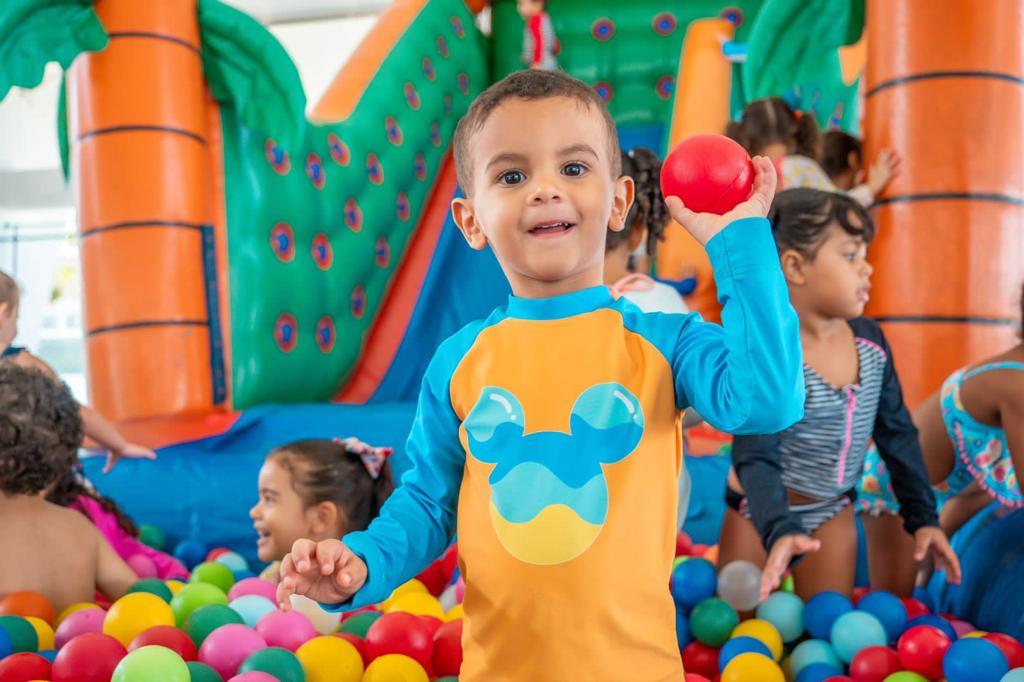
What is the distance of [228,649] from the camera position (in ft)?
4.50

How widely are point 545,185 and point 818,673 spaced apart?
0.90 metres

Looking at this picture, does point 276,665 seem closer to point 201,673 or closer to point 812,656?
point 201,673

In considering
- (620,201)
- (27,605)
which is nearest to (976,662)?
(620,201)

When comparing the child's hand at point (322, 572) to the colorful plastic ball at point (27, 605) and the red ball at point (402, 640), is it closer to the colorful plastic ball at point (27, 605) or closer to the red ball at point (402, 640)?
the red ball at point (402, 640)

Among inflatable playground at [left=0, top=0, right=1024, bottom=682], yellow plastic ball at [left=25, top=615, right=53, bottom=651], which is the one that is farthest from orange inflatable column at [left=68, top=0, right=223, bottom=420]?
yellow plastic ball at [left=25, top=615, right=53, bottom=651]

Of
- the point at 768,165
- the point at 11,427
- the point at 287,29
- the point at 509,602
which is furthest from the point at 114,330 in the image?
the point at 287,29

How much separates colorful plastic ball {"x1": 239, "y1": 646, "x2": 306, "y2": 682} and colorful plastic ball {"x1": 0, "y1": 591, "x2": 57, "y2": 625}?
0.47m

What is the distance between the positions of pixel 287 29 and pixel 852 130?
5485mm

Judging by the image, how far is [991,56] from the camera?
89.7 inches

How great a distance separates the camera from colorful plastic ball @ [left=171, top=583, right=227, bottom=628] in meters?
1.61

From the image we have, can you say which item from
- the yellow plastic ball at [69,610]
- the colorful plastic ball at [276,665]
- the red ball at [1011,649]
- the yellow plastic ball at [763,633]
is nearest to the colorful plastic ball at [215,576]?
the yellow plastic ball at [69,610]

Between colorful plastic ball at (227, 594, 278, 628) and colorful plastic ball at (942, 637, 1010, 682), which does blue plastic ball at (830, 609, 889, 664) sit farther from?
colorful plastic ball at (227, 594, 278, 628)

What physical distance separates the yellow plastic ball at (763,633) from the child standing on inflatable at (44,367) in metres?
1.35

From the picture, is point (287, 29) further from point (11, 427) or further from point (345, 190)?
point (11, 427)
